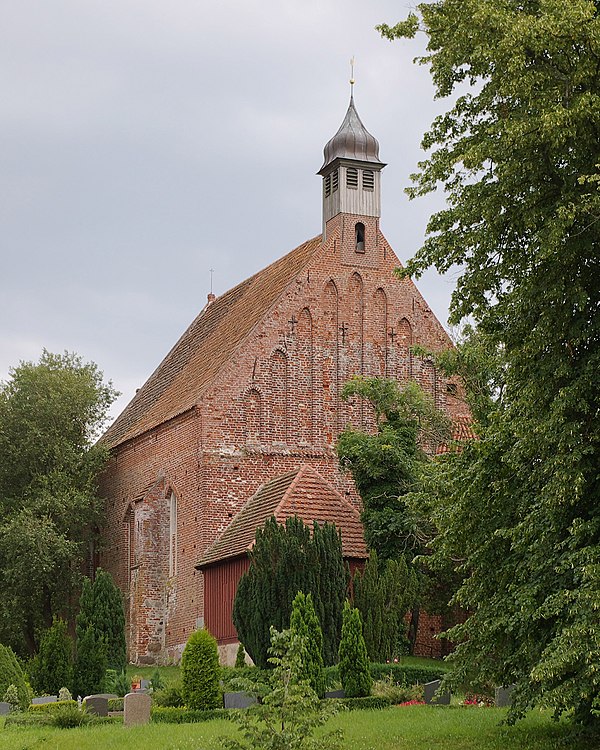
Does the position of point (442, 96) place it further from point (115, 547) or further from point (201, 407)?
point (115, 547)

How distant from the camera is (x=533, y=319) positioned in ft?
58.4

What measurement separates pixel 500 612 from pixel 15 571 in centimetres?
2471

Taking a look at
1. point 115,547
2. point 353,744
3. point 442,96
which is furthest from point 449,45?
point 115,547

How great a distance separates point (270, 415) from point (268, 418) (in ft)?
0.40

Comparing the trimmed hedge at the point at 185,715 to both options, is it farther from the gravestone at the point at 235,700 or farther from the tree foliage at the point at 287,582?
the tree foliage at the point at 287,582

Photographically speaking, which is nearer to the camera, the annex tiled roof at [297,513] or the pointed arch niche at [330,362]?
the annex tiled roof at [297,513]

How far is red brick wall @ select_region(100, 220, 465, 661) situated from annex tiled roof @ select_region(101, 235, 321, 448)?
0.72 meters

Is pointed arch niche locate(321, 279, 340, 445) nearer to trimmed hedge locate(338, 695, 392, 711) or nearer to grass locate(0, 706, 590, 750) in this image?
trimmed hedge locate(338, 695, 392, 711)

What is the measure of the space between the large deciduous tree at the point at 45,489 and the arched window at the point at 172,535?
4.14m

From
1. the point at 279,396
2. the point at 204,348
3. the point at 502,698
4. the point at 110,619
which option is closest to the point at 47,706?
the point at 110,619

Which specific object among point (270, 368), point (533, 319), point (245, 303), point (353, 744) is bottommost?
point (353, 744)

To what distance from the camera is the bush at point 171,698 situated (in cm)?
2417

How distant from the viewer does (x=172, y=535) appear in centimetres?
3759

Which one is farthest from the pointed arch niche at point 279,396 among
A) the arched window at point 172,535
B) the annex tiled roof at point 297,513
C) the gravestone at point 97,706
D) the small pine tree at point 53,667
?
the gravestone at point 97,706
